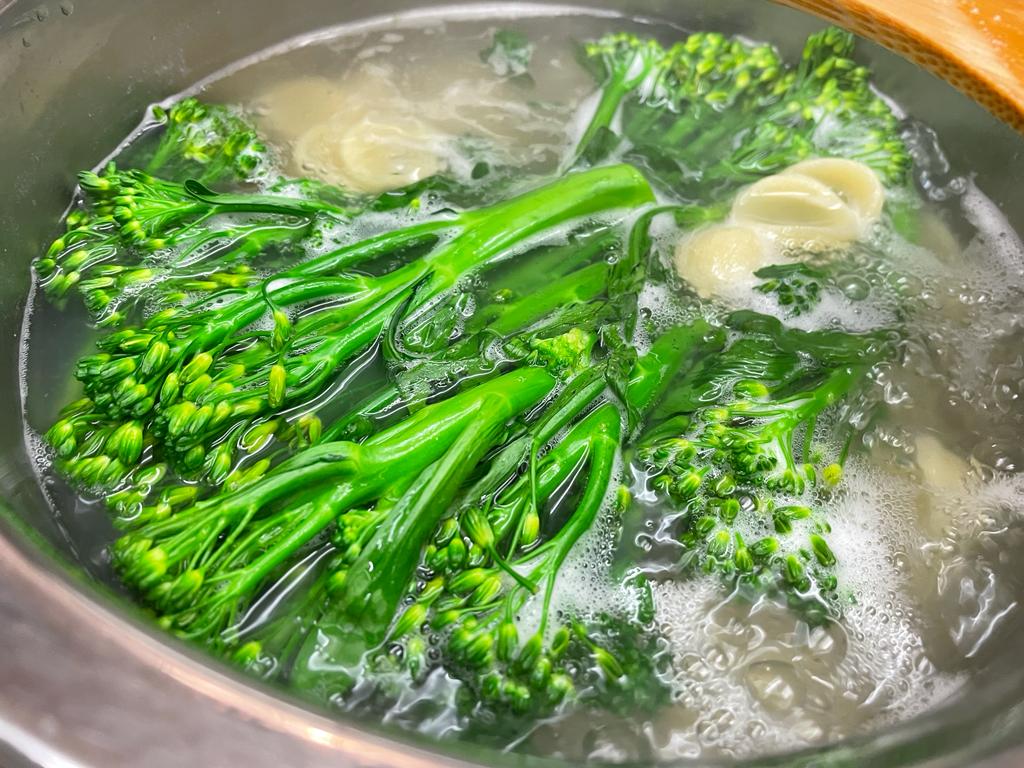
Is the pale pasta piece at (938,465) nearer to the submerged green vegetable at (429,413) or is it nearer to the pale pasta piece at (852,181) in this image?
the submerged green vegetable at (429,413)

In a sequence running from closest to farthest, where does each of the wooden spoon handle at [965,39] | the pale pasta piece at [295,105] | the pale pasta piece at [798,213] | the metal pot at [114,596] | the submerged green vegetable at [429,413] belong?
the metal pot at [114,596]
the submerged green vegetable at [429,413]
the wooden spoon handle at [965,39]
the pale pasta piece at [798,213]
the pale pasta piece at [295,105]

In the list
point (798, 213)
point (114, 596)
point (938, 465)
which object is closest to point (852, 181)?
point (798, 213)

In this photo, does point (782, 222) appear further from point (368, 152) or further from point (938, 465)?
point (368, 152)

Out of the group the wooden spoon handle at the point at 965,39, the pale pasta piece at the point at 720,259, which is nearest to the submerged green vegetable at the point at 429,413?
the pale pasta piece at the point at 720,259

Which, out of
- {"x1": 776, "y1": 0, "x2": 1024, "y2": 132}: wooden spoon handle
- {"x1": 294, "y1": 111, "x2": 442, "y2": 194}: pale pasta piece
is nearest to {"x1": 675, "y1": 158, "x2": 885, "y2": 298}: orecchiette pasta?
{"x1": 776, "y1": 0, "x2": 1024, "y2": 132}: wooden spoon handle

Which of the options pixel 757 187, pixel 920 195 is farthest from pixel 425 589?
pixel 920 195
